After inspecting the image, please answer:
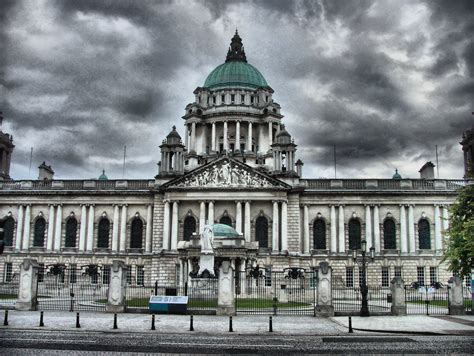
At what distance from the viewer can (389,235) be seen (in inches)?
2527

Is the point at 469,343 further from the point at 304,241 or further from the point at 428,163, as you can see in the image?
the point at 428,163

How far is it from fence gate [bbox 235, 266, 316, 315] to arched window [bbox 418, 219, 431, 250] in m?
20.0

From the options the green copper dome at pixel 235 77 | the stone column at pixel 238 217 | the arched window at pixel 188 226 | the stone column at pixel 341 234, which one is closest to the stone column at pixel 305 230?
the stone column at pixel 341 234

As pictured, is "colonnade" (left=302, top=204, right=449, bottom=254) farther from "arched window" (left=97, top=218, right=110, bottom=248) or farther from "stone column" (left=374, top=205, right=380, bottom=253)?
"arched window" (left=97, top=218, right=110, bottom=248)

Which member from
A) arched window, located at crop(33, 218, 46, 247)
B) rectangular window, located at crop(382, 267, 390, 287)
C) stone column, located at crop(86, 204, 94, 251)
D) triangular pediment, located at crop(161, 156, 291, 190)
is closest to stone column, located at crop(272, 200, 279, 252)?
triangular pediment, located at crop(161, 156, 291, 190)

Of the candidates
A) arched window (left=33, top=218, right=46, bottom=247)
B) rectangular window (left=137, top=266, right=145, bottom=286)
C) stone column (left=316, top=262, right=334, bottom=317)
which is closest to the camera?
stone column (left=316, top=262, right=334, bottom=317)

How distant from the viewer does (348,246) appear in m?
63.9

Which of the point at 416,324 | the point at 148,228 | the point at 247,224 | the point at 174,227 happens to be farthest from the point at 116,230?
the point at 416,324

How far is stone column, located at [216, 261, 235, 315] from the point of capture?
31938 millimetres

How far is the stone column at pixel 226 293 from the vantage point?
3194 centimetres

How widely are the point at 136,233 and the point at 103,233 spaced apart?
3.96 metres

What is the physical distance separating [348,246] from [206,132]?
96.0 feet

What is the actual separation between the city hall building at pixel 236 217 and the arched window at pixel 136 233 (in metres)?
0.12

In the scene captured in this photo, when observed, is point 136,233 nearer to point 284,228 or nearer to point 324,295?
point 284,228
